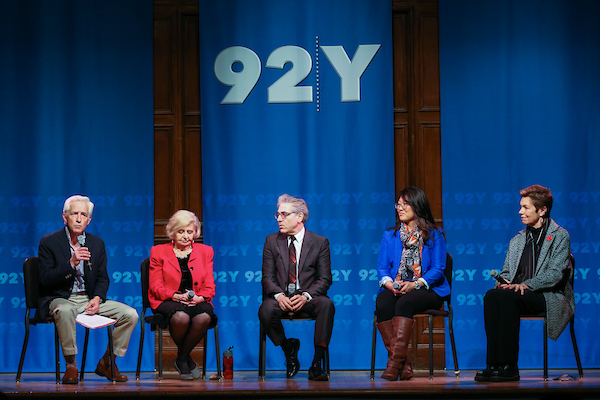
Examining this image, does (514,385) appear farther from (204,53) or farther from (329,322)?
(204,53)

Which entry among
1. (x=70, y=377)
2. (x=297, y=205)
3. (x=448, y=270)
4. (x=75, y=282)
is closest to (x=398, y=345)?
(x=448, y=270)

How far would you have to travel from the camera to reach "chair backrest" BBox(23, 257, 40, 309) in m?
4.80

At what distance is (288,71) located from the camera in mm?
5809

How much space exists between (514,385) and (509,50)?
111 inches

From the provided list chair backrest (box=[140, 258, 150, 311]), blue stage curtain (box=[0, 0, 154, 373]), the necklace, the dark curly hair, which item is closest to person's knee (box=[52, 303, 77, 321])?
chair backrest (box=[140, 258, 150, 311])

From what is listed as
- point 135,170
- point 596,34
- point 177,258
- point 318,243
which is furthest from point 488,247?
point 135,170

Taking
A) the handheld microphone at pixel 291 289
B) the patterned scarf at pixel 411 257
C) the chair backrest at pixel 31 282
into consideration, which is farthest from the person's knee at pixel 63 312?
the patterned scarf at pixel 411 257

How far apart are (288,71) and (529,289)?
2525mm

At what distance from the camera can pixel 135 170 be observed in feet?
19.2

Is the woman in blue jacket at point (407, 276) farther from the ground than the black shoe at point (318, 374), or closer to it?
farther from the ground

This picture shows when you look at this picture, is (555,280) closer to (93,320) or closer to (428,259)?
(428,259)

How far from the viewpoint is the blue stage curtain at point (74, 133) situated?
5793 mm

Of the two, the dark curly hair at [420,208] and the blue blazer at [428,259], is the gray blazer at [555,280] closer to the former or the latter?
the blue blazer at [428,259]

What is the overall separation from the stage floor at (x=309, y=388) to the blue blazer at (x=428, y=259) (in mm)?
638
